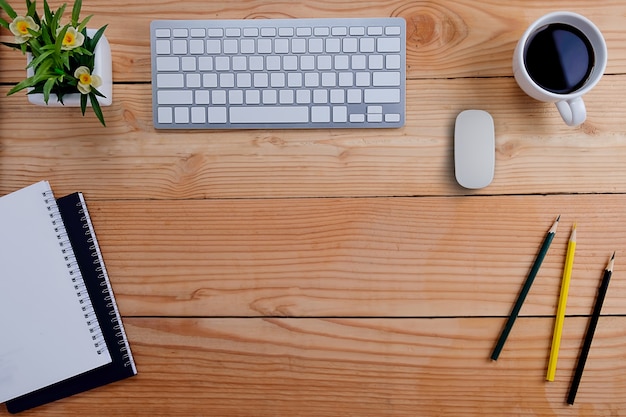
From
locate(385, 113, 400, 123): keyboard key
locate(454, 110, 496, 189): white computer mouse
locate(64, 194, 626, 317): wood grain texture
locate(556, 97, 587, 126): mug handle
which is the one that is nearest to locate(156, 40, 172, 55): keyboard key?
locate(64, 194, 626, 317): wood grain texture

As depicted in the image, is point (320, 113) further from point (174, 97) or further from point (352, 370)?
point (352, 370)

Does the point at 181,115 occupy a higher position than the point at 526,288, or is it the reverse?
the point at 181,115

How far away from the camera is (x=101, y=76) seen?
2.42ft

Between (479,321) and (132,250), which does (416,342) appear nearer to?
(479,321)

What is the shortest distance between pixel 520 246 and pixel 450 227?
104 mm

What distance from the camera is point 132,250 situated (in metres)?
0.79

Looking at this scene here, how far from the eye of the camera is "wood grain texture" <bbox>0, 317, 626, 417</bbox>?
0.78 m

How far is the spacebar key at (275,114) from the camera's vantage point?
764mm

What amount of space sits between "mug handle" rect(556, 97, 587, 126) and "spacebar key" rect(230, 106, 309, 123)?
346 millimetres

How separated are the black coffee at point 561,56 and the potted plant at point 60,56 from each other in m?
0.58

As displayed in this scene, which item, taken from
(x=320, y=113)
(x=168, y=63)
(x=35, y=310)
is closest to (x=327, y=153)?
(x=320, y=113)

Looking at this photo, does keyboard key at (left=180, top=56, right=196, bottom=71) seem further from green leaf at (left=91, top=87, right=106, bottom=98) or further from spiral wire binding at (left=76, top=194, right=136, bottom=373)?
spiral wire binding at (left=76, top=194, right=136, bottom=373)

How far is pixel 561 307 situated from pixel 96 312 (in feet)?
2.18

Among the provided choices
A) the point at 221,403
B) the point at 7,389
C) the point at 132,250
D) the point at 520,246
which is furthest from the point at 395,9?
the point at 7,389
